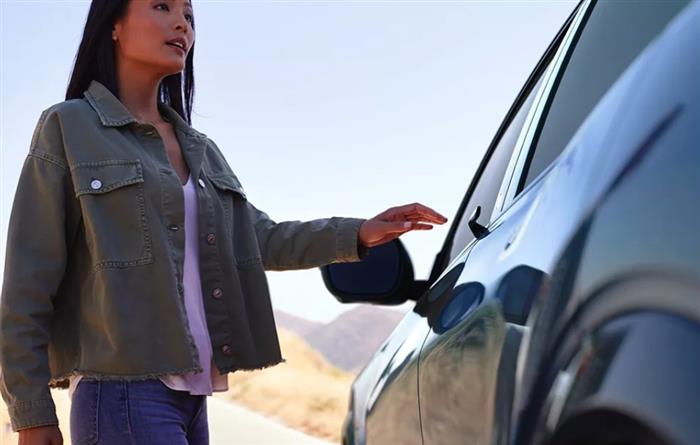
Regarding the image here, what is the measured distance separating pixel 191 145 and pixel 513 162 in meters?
0.95

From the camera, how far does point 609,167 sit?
88 cm

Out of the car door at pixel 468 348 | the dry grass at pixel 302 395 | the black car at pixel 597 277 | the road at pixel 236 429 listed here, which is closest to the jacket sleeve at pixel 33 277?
the car door at pixel 468 348

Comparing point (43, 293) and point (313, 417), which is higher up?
point (43, 293)

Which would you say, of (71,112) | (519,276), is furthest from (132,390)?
(519,276)

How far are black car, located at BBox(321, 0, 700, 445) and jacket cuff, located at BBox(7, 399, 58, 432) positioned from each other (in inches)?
35.0

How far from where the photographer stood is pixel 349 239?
2.57m

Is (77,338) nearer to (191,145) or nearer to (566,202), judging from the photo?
(191,145)

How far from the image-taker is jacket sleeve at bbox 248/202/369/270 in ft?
8.45

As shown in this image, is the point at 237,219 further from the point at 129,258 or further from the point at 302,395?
the point at 302,395

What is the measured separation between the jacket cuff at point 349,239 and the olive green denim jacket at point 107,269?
0.81 feet

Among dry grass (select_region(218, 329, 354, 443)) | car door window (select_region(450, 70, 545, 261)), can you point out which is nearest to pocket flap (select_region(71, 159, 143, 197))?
car door window (select_region(450, 70, 545, 261))

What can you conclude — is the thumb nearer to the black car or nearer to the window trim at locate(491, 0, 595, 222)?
the window trim at locate(491, 0, 595, 222)

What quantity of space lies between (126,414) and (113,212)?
422mm

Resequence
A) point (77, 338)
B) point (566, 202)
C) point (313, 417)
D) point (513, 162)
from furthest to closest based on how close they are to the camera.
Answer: point (313, 417), point (77, 338), point (513, 162), point (566, 202)
